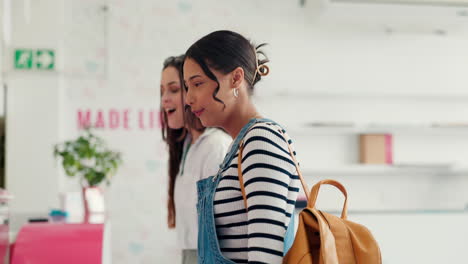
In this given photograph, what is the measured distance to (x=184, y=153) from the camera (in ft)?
6.52

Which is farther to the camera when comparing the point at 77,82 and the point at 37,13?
the point at 77,82

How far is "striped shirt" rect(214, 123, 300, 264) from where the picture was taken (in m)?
1.04

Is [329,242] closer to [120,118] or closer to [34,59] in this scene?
[34,59]

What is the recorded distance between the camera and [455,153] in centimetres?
505

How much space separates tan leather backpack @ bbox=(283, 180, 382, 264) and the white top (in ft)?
2.32

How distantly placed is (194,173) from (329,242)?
2.76 feet

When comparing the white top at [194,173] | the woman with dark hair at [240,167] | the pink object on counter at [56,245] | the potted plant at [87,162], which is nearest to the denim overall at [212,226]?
the woman with dark hair at [240,167]

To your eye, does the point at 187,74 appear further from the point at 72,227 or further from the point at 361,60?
the point at 361,60

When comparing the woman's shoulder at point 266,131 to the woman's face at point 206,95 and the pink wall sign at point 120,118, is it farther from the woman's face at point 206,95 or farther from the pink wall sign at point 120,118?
the pink wall sign at point 120,118

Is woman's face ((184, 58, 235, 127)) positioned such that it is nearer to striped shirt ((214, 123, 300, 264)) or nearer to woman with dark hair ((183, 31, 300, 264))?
woman with dark hair ((183, 31, 300, 264))

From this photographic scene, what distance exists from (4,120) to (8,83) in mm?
242

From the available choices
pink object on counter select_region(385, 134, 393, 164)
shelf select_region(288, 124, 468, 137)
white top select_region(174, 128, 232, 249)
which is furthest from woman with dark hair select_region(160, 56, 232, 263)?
pink object on counter select_region(385, 134, 393, 164)

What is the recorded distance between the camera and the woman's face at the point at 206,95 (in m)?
1.20

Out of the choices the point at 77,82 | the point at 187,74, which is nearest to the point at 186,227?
the point at 187,74
